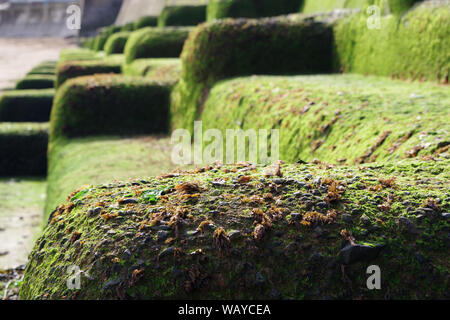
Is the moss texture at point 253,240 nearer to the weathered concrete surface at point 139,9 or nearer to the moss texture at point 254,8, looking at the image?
the moss texture at point 254,8

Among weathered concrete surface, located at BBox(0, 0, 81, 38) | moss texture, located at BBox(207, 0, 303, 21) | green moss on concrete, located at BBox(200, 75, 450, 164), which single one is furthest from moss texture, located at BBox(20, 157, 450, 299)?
weathered concrete surface, located at BBox(0, 0, 81, 38)

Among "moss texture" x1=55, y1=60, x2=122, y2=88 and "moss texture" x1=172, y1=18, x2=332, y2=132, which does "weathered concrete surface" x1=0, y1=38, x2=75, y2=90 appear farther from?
"moss texture" x1=172, y1=18, x2=332, y2=132

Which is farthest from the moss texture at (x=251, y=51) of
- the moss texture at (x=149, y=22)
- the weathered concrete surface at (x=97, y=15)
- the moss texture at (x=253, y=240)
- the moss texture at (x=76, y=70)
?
the weathered concrete surface at (x=97, y=15)

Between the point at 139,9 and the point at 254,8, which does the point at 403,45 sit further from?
the point at 139,9

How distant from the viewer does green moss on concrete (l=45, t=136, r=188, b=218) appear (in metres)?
5.42

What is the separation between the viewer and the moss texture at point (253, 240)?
197 cm

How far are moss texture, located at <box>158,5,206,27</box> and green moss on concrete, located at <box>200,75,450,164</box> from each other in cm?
1517

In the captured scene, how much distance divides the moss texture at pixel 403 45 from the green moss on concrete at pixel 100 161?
311 centimetres

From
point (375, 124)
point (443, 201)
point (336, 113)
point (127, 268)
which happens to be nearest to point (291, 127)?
point (336, 113)

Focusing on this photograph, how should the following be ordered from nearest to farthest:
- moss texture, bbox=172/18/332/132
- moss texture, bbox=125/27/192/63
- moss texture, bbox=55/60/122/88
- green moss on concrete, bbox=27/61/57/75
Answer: moss texture, bbox=172/18/332/132, moss texture, bbox=55/60/122/88, moss texture, bbox=125/27/192/63, green moss on concrete, bbox=27/61/57/75

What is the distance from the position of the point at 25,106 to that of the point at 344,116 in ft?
37.9

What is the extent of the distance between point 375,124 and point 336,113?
580mm

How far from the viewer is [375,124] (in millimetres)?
4035

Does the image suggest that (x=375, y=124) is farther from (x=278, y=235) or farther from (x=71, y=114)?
(x=71, y=114)
